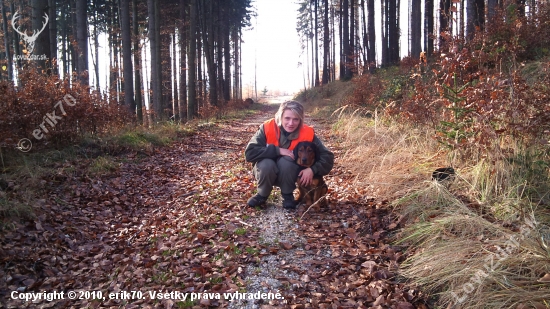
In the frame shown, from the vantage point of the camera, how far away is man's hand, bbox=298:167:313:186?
456 centimetres

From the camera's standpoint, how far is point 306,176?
15.0 ft

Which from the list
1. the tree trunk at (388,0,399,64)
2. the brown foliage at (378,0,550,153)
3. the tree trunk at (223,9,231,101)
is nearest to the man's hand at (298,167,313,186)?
the brown foliage at (378,0,550,153)

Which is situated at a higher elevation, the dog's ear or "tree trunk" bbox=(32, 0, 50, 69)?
"tree trunk" bbox=(32, 0, 50, 69)

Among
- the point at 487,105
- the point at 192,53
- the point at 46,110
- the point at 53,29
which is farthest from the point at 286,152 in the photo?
the point at 192,53

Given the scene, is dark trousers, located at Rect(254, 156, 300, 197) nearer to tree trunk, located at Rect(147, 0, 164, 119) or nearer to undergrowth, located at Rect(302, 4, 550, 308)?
undergrowth, located at Rect(302, 4, 550, 308)

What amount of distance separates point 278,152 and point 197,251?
5.54 feet

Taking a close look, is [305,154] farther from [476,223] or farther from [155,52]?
[155,52]

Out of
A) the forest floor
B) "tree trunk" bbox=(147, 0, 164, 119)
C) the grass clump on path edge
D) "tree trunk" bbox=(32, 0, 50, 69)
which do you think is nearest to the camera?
the grass clump on path edge

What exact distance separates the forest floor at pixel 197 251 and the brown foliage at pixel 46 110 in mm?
1082

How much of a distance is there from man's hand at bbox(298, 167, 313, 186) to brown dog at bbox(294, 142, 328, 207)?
3.0 inches

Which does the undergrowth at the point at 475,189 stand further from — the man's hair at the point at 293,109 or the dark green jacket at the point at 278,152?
the man's hair at the point at 293,109

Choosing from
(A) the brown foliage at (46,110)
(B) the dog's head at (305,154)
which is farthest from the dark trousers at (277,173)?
(A) the brown foliage at (46,110)

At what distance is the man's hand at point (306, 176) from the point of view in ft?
15.0

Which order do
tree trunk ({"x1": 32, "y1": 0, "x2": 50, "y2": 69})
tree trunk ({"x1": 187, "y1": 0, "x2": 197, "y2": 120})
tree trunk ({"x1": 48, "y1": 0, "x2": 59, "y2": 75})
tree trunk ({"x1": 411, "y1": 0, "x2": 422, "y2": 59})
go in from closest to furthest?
tree trunk ({"x1": 32, "y1": 0, "x2": 50, "y2": 69}) < tree trunk ({"x1": 48, "y1": 0, "x2": 59, "y2": 75}) < tree trunk ({"x1": 187, "y1": 0, "x2": 197, "y2": 120}) < tree trunk ({"x1": 411, "y1": 0, "x2": 422, "y2": 59})
